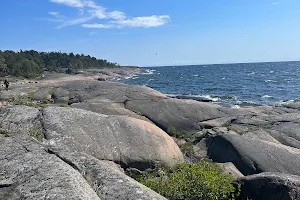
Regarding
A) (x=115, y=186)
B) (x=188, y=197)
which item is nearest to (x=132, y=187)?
(x=115, y=186)

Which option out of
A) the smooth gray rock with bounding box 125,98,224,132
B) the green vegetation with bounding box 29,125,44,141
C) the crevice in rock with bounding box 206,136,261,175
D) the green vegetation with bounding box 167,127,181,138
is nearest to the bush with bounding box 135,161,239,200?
the green vegetation with bounding box 29,125,44,141

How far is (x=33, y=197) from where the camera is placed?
5.50 metres

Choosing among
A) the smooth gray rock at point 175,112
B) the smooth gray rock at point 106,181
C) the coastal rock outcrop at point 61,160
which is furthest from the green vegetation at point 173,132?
the smooth gray rock at point 106,181

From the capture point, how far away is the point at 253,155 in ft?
54.7

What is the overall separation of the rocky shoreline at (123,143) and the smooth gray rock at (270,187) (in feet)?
0.09

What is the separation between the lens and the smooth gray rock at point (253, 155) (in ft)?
52.6

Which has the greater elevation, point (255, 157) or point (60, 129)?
point (60, 129)

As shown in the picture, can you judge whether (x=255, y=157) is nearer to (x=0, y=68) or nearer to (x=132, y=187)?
(x=132, y=187)

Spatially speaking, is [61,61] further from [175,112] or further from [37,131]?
[37,131]

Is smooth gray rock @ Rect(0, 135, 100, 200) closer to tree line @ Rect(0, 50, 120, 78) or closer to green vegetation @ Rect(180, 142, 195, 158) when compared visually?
green vegetation @ Rect(180, 142, 195, 158)

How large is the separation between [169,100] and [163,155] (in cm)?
1113

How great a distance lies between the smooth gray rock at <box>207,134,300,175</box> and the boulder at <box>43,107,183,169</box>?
3404 millimetres

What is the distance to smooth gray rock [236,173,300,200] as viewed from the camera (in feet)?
32.4

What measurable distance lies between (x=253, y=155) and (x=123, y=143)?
707 cm
